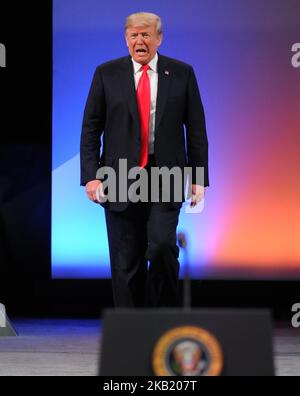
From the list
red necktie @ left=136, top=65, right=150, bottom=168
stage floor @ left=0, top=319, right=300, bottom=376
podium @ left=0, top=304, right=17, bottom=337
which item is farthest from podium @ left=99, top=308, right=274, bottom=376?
podium @ left=0, top=304, right=17, bottom=337

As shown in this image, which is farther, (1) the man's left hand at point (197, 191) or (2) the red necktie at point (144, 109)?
(1) the man's left hand at point (197, 191)

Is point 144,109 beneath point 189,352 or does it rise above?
above

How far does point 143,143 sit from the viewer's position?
15.9 ft

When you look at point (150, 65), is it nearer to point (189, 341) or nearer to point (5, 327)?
point (5, 327)

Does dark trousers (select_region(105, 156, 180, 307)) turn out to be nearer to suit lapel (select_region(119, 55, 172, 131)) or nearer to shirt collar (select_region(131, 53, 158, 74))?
suit lapel (select_region(119, 55, 172, 131))

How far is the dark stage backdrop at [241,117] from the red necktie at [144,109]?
145 centimetres

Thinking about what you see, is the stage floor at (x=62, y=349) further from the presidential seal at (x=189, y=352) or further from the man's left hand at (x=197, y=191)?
the presidential seal at (x=189, y=352)

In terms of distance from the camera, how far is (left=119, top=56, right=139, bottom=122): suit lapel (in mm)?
4832

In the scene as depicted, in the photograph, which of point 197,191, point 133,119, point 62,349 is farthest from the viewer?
point 62,349

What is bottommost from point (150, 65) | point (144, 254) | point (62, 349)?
point (62, 349)

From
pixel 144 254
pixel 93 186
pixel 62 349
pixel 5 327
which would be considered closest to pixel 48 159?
pixel 5 327

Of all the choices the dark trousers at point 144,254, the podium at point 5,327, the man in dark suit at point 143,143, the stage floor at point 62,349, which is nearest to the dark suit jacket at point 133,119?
the man in dark suit at point 143,143

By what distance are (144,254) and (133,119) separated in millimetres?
608

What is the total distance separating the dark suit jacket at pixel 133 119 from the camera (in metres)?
4.83
